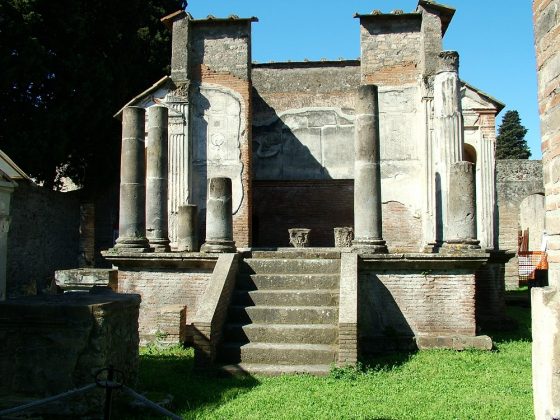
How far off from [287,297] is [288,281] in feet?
1.32

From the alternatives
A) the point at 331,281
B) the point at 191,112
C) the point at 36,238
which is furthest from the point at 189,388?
the point at 36,238

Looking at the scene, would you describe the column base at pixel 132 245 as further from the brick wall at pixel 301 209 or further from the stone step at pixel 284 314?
the brick wall at pixel 301 209

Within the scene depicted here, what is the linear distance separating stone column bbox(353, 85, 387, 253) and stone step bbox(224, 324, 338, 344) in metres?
1.97

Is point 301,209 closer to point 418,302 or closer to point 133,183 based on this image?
point 133,183

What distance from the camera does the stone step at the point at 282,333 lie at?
305 inches

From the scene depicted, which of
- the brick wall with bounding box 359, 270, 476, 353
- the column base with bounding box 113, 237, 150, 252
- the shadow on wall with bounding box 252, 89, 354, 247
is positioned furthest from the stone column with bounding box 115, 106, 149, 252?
the shadow on wall with bounding box 252, 89, 354, 247

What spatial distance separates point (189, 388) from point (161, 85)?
882cm

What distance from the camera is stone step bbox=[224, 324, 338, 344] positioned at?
7746 millimetres

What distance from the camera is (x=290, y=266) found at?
30.2 feet

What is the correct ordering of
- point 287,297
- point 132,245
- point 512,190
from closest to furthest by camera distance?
point 287,297 < point 132,245 < point 512,190

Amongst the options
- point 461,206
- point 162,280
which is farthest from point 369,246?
point 162,280

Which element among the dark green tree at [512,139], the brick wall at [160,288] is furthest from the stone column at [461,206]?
the dark green tree at [512,139]

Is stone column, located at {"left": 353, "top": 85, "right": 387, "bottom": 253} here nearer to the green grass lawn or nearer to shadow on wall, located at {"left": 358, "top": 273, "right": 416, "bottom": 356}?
shadow on wall, located at {"left": 358, "top": 273, "right": 416, "bottom": 356}

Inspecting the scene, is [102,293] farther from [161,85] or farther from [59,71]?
[59,71]
